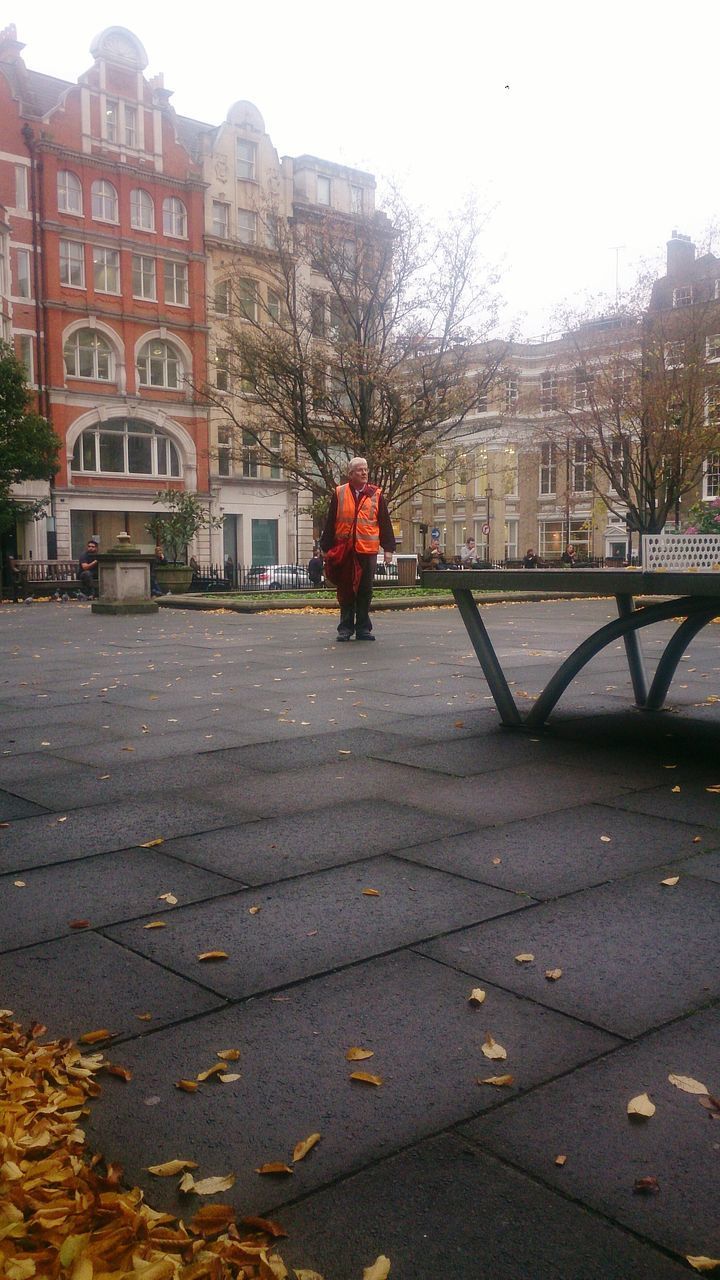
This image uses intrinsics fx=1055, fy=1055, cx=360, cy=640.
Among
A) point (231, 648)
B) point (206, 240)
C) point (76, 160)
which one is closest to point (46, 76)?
point (76, 160)

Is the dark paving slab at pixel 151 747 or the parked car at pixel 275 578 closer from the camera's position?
the dark paving slab at pixel 151 747

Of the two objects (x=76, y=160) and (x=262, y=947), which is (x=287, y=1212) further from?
(x=76, y=160)

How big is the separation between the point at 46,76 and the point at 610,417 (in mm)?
32585

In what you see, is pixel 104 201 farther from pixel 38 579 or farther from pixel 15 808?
pixel 15 808

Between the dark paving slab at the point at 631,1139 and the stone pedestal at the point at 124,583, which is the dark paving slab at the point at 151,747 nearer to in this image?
the dark paving slab at the point at 631,1139

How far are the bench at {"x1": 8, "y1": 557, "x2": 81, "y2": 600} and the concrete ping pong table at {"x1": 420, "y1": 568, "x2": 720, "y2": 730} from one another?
1075 inches

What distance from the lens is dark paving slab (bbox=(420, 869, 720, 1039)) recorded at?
2320mm

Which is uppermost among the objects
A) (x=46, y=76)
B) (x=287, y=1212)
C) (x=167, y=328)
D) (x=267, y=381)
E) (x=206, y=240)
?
(x=46, y=76)

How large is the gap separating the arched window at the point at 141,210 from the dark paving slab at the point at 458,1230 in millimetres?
50933

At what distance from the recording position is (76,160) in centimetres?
4519

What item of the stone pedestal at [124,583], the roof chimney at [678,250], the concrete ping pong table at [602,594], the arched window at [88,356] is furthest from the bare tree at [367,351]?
the roof chimney at [678,250]

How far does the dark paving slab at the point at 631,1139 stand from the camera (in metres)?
1.61

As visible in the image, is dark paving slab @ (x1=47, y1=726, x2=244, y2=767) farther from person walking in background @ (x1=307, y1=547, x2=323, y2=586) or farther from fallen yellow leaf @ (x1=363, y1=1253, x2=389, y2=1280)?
person walking in background @ (x1=307, y1=547, x2=323, y2=586)

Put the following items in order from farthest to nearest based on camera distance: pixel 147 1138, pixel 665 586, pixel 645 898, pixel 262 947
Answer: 1. pixel 665 586
2. pixel 645 898
3. pixel 262 947
4. pixel 147 1138
